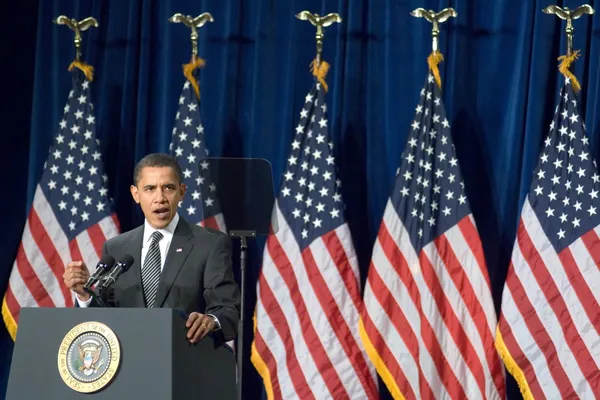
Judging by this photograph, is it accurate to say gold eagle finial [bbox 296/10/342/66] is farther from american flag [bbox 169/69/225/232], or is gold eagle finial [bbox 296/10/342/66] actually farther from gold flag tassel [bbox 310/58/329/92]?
american flag [bbox 169/69/225/232]

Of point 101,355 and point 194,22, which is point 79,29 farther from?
point 101,355

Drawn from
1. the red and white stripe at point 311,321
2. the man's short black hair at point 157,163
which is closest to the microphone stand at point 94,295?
the man's short black hair at point 157,163

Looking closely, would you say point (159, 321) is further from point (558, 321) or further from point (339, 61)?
point (339, 61)

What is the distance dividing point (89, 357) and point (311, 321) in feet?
10.2

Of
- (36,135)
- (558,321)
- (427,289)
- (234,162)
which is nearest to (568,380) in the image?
(558,321)

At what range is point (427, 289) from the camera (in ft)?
18.8

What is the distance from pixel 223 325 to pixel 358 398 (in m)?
2.76

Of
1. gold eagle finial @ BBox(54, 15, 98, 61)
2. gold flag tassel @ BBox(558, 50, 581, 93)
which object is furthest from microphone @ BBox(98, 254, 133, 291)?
gold eagle finial @ BBox(54, 15, 98, 61)

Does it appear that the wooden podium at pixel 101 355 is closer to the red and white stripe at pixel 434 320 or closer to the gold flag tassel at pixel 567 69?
the red and white stripe at pixel 434 320

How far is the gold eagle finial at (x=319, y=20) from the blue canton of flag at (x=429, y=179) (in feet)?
2.32

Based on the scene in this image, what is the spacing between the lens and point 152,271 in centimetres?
348

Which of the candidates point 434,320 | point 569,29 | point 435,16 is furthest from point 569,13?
point 434,320

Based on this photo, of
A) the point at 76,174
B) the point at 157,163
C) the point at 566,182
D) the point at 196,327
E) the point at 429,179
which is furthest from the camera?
the point at 76,174

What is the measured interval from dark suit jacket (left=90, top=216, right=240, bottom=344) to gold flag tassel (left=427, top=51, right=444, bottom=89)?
2.76 meters
